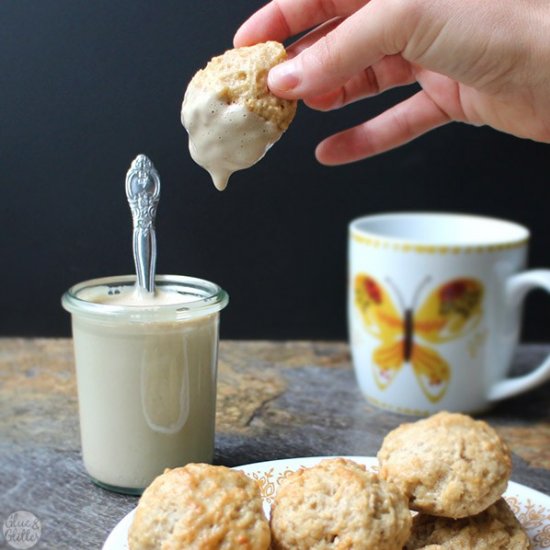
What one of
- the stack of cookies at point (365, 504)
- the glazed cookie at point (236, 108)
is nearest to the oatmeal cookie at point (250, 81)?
the glazed cookie at point (236, 108)

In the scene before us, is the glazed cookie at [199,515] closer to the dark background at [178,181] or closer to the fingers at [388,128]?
the dark background at [178,181]

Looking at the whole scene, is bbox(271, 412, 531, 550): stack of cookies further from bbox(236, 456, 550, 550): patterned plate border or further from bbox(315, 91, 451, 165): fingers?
bbox(315, 91, 451, 165): fingers

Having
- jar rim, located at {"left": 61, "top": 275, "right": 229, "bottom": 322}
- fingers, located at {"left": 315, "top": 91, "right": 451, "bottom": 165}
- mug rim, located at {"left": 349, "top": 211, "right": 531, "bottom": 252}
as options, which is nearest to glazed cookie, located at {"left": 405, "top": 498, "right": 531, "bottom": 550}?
jar rim, located at {"left": 61, "top": 275, "right": 229, "bottom": 322}

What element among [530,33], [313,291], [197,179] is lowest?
[313,291]

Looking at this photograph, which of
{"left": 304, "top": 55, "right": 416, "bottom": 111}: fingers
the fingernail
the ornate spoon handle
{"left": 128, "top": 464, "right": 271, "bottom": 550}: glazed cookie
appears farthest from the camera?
{"left": 304, "top": 55, "right": 416, "bottom": 111}: fingers

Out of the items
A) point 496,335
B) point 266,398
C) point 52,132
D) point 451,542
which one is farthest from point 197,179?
point 451,542

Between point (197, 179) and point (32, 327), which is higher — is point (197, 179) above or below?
above

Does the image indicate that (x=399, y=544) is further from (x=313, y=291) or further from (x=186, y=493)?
(x=313, y=291)
